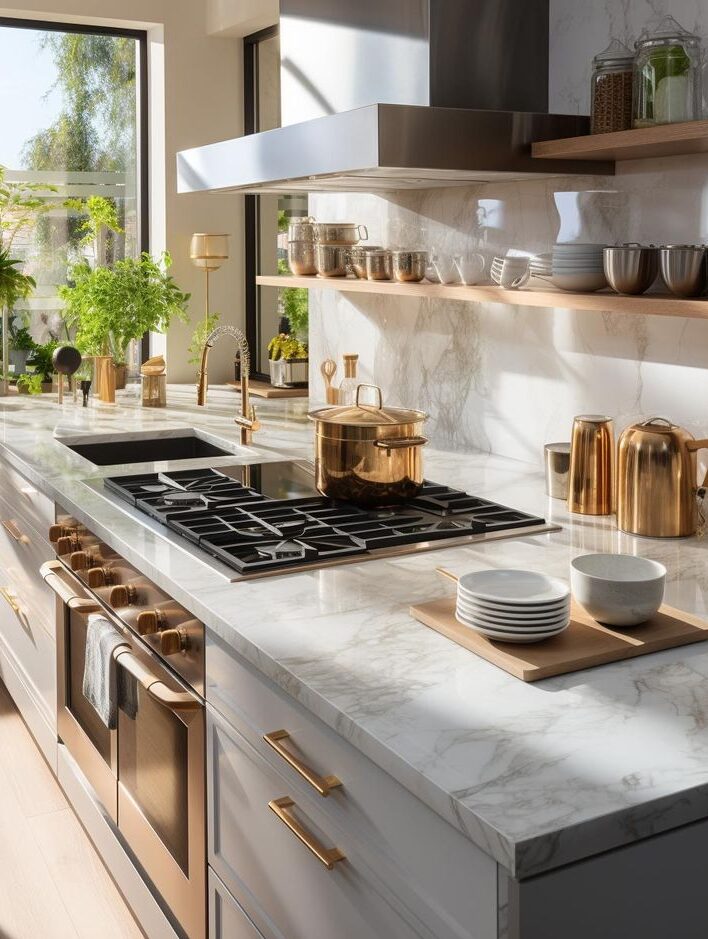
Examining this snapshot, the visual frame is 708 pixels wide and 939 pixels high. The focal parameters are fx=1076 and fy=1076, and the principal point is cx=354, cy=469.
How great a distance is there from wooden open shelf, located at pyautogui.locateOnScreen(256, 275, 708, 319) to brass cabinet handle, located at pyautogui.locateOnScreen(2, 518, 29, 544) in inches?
44.7

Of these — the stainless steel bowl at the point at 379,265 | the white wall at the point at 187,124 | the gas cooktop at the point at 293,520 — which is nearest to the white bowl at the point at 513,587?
the gas cooktop at the point at 293,520

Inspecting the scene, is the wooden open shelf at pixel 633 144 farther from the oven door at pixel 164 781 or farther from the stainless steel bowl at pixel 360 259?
the oven door at pixel 164 781

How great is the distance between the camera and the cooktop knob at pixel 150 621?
1.96m

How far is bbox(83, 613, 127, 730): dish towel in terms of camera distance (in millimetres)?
2184

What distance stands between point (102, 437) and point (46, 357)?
1.37 metres

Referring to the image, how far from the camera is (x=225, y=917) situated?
1.79 meters

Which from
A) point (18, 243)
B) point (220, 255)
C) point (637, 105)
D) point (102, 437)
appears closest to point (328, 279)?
point (102, 437)

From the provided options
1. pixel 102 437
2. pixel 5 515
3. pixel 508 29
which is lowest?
pixel 5 515

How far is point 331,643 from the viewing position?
61.1 inches

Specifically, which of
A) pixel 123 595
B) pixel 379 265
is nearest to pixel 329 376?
pixel 379 265

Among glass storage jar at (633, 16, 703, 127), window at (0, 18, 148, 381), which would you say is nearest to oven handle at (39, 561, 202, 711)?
glass storage jar at (633, 16, 703, 127)

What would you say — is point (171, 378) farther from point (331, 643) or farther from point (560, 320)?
point (331, 643)

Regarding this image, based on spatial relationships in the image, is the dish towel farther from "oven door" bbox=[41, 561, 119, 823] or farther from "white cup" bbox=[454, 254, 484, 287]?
"white cup" bbox=[454, 254, 484, 287]

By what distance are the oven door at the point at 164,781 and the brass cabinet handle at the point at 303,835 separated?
330 millimetres
